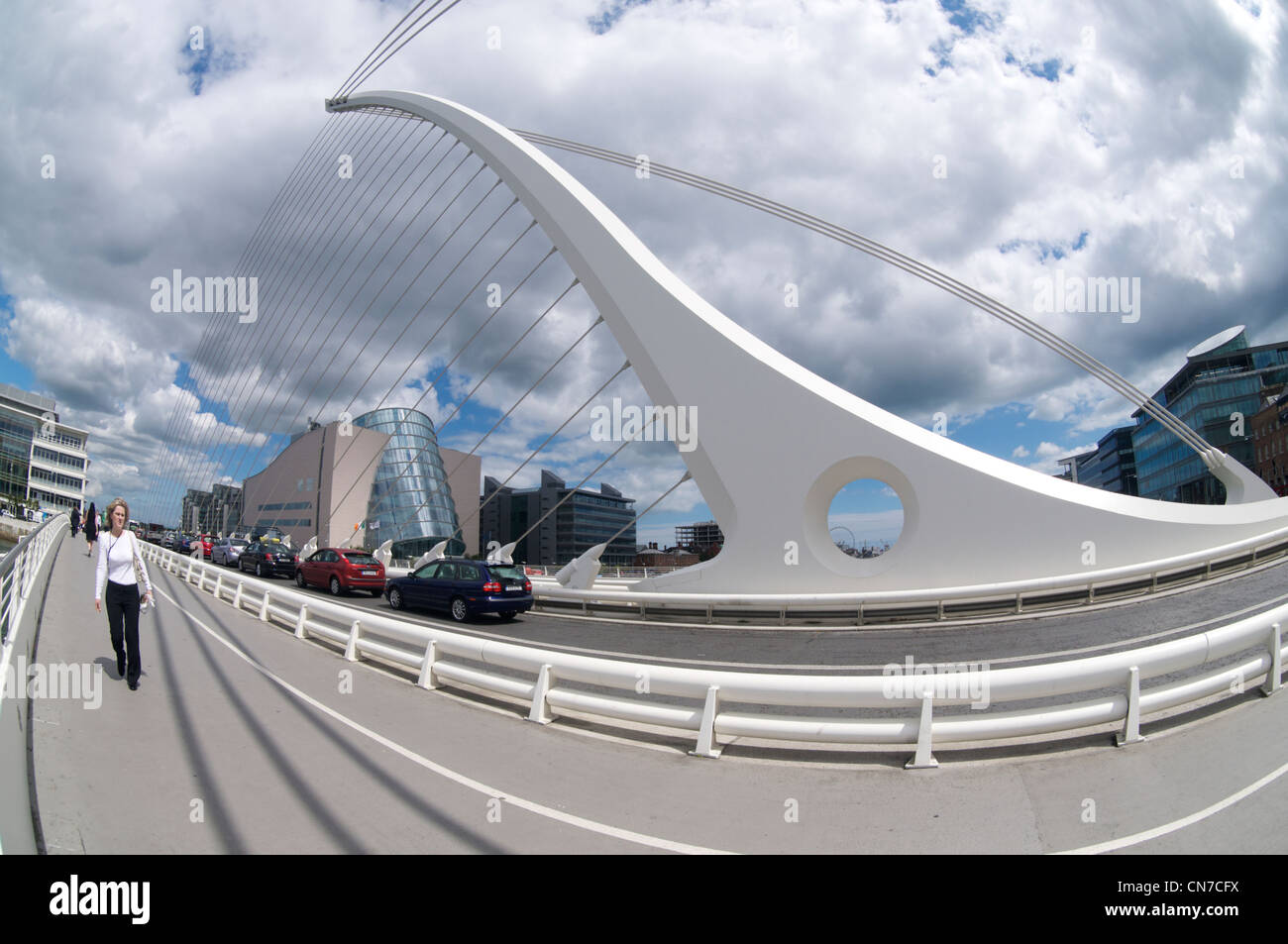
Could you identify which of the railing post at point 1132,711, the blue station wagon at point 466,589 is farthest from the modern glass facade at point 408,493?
the railing post at point 1132,711

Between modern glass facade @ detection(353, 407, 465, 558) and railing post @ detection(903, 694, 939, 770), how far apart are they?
175ft

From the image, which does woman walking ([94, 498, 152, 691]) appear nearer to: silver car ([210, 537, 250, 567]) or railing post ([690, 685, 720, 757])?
railing post ([690, 685, 720, 757])

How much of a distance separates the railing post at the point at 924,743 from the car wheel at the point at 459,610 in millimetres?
11584

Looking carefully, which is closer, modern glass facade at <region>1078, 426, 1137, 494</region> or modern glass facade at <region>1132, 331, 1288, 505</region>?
modern glass facade at <region>1132, 331, 1288, 505</region>

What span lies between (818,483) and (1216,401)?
7438 cm

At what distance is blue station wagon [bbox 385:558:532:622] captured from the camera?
45.2ft

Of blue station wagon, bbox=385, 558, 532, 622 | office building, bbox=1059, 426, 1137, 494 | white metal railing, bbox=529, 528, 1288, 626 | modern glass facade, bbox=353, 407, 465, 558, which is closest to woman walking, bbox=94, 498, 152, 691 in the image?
blue station wagon, bbox=385, 558, 532, 622

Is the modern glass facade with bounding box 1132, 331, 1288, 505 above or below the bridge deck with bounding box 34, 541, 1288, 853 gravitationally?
above

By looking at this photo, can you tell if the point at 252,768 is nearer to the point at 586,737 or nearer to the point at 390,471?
the point at 586,737

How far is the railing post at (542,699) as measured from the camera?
5676mm

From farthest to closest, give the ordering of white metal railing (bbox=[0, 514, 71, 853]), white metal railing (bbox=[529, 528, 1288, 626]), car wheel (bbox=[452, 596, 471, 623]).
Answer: car wheel (bbox=[452, 596, 471, 623]) < white metal railing (bbox=[529, 528, 1288, 626]) < white metal railing (bbox=[0, 514, 71, 853])

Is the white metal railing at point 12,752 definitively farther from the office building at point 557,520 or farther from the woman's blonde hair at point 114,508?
the office building at point 557,520

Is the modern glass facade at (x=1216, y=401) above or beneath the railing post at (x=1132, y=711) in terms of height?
above
